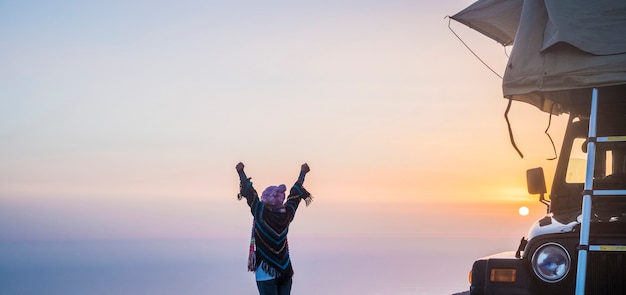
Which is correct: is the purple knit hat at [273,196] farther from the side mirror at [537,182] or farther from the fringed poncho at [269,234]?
the side mirror at [537,182]

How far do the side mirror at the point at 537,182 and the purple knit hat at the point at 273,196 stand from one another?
109 inches

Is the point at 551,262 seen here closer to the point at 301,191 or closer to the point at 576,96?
the point at 576,96

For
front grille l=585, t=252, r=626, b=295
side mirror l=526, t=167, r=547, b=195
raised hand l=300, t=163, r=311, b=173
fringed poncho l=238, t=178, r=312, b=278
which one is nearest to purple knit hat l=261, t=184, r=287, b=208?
fringed poncho l=238, t=178, r=312, b=278

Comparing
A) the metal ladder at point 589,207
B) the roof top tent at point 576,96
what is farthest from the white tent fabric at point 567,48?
the metal ladder at point 589,207

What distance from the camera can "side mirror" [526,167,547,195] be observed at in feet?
34.2

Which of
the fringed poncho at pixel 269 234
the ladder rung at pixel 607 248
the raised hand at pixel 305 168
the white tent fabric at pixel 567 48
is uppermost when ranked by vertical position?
the white tent fabric at pixel 567 48

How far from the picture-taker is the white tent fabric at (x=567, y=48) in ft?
29.5

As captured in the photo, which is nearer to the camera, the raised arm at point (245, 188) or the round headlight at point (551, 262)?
the round headlight at point (551, 262)

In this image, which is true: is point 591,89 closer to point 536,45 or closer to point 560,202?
point 536,45

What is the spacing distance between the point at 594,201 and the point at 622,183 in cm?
52

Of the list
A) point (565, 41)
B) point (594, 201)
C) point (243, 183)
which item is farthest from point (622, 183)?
point (243, 183)

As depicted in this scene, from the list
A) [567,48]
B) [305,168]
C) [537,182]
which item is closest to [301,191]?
[305,168]

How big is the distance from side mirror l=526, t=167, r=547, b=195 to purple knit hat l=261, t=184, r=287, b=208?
109 inches

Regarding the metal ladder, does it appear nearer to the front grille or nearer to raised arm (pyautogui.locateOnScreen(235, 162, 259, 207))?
the front grille
